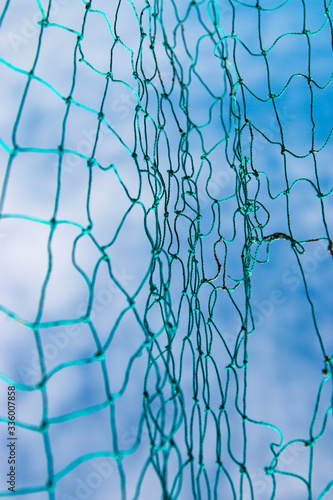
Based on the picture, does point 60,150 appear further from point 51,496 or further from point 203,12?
point 203,12

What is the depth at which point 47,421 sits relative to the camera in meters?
1.42

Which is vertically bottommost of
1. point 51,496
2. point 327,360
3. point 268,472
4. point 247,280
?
point 51,496

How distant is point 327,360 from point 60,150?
1.21 meters

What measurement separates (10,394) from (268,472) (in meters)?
3.11

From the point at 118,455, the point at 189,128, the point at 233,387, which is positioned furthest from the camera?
the point at 233,387

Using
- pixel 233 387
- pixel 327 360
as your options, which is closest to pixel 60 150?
pixel 327 360

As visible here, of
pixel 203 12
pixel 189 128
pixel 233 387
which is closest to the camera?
pixel 189 128

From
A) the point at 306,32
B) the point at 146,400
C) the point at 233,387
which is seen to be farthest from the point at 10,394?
the point at 306,32

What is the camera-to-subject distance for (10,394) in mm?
4281

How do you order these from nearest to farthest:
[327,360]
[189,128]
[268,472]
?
[327,360], [268,472], [189,128]

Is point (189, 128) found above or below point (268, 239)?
above

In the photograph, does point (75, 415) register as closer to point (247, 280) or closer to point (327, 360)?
point (327, 360)

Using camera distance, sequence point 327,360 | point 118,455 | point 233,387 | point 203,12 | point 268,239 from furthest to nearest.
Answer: point 203,12 → point 233,387 → point 268,239 → point 327,360 → point 118,455

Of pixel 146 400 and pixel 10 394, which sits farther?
pixel 10 394
